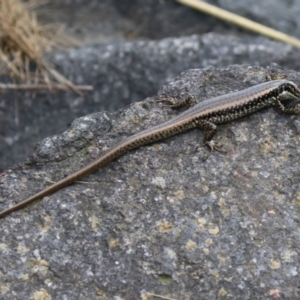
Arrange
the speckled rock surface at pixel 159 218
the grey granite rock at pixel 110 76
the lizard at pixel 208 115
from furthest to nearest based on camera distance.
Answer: the grey granite rock at pixel 110 76 → the lizard at pixel 208 115 → the speckled rock surface at pixel 159 218

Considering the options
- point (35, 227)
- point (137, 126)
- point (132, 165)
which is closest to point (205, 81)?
point (137, 126)

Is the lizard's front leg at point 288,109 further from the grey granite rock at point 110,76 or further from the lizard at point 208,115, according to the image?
the grey granite rock at point 110,76

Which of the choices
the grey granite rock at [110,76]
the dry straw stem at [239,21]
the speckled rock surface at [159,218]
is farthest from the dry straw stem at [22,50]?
the speckled rock surface at [159,218]

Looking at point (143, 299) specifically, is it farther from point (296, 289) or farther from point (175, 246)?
point (296, 289)

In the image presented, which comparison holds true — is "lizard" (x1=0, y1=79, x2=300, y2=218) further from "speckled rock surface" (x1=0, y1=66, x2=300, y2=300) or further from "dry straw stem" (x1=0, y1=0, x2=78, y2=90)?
"dry straw stem" (x1=0, y1=0, x2=78, y2=90)

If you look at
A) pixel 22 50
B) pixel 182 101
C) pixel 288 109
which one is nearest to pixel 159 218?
pixel 182 101

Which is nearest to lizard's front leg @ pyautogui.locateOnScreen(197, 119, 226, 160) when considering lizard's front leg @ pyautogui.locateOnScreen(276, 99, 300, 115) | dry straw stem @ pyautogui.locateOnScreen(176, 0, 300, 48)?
lizard's front leg @ pyautogui.locateOnScreen(276, 99, 300, 115)

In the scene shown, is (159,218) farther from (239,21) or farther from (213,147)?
(239,21)
